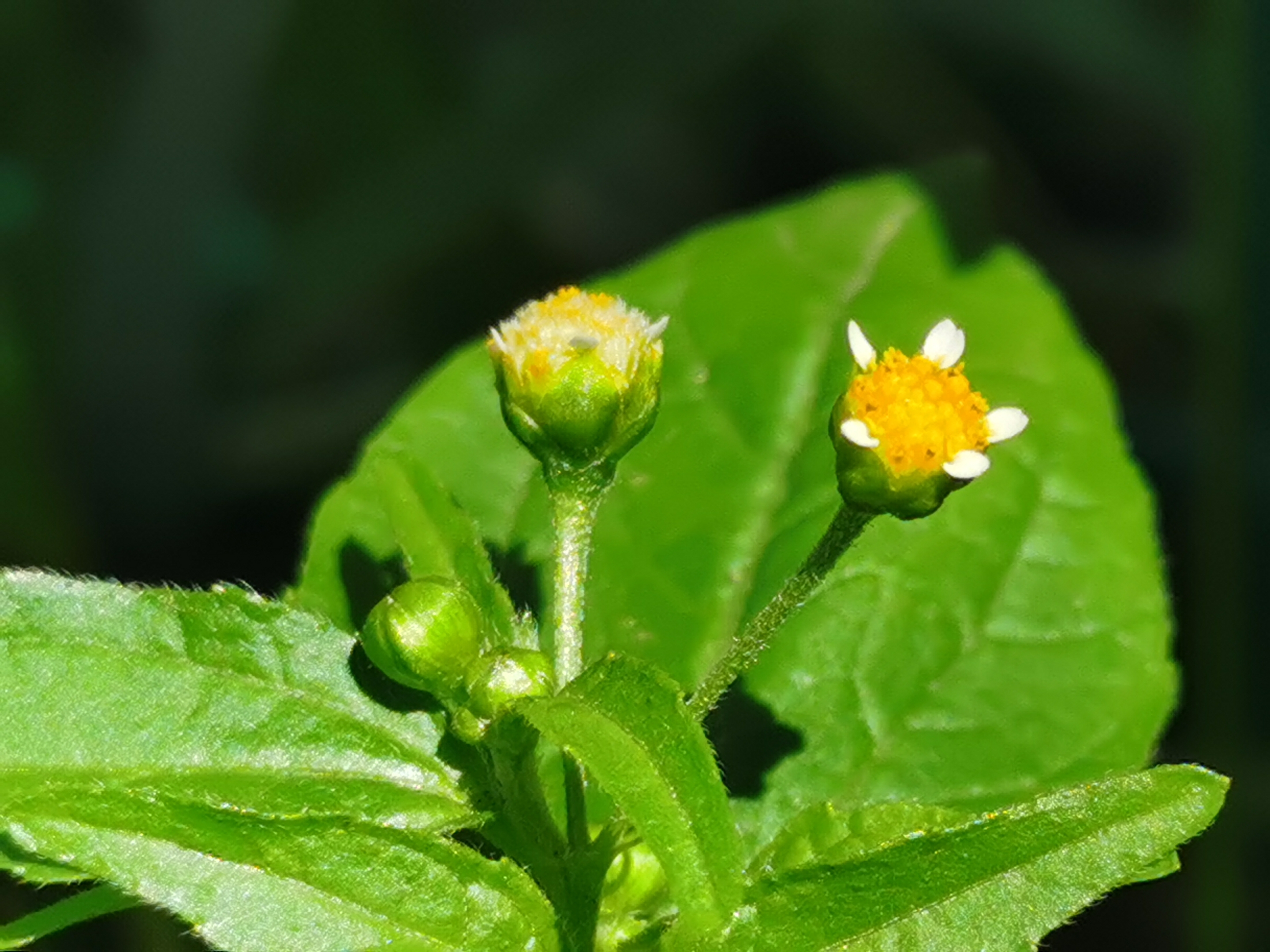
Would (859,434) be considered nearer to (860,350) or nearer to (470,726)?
(860,350)

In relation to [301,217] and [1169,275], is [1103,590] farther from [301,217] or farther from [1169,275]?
[301,217]

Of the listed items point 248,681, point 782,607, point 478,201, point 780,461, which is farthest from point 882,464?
point 478,201

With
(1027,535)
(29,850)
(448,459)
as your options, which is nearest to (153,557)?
(448,459)

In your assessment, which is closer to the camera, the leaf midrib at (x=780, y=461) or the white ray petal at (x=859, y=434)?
the white ray petal at (x=859, y=434)

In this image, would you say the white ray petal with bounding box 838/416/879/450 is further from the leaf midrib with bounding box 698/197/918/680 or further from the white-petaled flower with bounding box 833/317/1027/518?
the leaf midrib with bounding box 698/197/918/680

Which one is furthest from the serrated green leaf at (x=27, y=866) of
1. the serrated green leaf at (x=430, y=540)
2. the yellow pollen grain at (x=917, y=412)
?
the yellow pollen grain at (x=917, y=412)

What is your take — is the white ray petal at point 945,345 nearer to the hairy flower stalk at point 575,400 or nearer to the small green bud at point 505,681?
the hairy flower stalk at point 575,400

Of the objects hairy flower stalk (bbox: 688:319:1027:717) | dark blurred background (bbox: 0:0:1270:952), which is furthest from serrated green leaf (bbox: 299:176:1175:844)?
dark blurred background (bbox: 0:0:1270:952)
